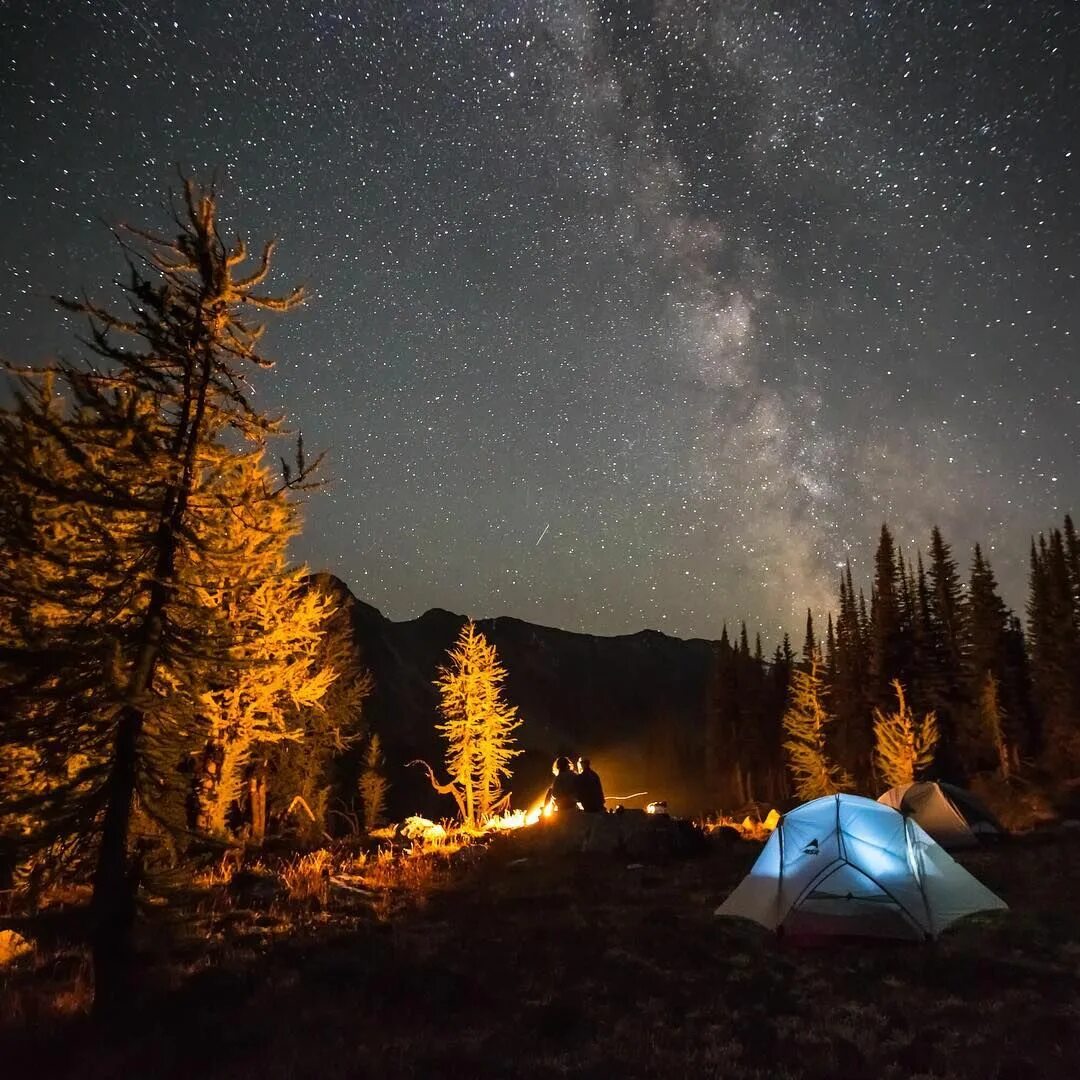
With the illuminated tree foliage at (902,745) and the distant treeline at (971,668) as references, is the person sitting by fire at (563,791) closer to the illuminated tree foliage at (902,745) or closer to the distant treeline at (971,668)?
the illuminated tree foliage at (902,745)

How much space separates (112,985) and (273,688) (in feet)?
42.3

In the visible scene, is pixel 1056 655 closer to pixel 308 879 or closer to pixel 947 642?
pixel 947 642

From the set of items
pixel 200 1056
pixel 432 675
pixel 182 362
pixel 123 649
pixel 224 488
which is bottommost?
pixel 200 1056

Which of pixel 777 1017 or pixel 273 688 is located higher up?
pixel 273 688

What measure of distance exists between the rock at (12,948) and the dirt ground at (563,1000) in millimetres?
541

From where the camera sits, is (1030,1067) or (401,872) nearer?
(1030,1067)

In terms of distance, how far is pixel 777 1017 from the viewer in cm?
893

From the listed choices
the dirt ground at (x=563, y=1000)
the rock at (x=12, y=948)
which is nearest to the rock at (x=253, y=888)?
the dirt ground at (x=563, y=1000)

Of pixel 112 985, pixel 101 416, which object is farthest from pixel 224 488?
pixel 112 985

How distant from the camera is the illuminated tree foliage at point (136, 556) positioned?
902cm

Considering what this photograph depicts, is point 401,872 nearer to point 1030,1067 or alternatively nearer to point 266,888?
point 266,888

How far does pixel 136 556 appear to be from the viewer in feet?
32.8

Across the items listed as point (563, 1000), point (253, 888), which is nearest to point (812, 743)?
point (253, 888)

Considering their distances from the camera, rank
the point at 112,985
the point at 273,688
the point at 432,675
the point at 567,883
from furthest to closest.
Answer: the point at 432,675 < the point at 273,688 < the point at 567,883 < the point at 112,985
